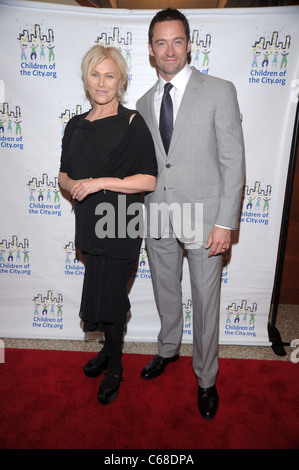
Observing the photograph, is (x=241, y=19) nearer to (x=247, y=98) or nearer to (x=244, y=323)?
(x=247, y=98)

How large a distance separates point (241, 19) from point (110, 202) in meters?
1.43

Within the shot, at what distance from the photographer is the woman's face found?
5.33ft

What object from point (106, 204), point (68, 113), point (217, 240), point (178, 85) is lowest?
point (217, 240)

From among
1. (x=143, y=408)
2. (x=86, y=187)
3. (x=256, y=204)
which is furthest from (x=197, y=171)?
(x=143, y=408)

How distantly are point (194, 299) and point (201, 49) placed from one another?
5.09 feet

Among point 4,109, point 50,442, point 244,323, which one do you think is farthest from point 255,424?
point 4,109

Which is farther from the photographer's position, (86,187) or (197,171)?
(197,171)

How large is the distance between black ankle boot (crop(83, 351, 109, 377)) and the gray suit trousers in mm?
375

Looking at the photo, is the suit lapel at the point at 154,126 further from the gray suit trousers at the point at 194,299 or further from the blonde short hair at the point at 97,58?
the gray suit trousers at the point at 194,299

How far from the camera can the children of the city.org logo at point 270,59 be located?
208 cm

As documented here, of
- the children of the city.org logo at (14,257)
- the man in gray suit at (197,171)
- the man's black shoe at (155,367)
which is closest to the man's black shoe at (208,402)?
the man in gray suit at (197,171)

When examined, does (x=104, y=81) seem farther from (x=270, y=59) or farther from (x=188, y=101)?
(x=270, y=59)

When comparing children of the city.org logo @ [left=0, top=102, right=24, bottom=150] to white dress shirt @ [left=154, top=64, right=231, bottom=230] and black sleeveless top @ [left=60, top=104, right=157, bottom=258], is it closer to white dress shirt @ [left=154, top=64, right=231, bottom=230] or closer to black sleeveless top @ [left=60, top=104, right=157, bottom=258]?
black sleeveless top @ [left=60, top=104, right=157, bottom=258]

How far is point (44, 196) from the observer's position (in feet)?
7.86
